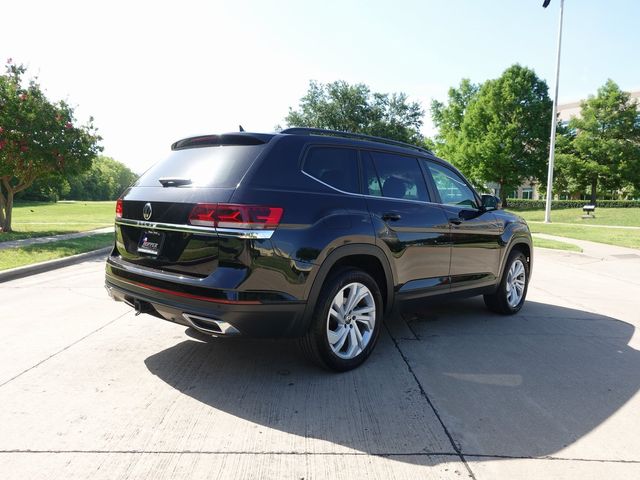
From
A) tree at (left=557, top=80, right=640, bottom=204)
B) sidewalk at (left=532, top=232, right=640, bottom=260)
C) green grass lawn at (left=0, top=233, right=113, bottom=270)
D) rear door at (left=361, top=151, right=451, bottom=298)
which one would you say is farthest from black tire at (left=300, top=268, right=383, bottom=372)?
tree at (left=557, top=80, right=640, bottom=204)

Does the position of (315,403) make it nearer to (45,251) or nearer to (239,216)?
(239,216)

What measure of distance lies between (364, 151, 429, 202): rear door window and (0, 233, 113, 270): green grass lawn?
7235mm

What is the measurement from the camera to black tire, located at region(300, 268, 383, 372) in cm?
352

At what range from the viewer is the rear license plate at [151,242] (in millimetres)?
3524

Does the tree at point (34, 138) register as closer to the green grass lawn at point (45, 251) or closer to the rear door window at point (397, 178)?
the green grass lawn at point (45, 251)

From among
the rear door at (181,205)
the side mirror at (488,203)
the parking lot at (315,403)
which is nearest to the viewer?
the parking lot at (315,403)

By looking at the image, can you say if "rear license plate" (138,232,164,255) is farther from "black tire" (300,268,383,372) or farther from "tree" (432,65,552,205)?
"tree" (432,65,552,205)

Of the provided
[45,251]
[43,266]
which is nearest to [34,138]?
[45,251]

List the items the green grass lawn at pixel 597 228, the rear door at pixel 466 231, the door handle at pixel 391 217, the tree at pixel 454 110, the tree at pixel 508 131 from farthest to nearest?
1. the tree at pixel 454 110
2. the tree at pixel 508 131
3. the green grass lawn at pixel 597 228
4. the rear door at pixel 466 231
5. the door handle at pixel 391 217

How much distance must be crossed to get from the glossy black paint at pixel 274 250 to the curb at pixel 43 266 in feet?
16.9

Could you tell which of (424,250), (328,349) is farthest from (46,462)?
(424,250)

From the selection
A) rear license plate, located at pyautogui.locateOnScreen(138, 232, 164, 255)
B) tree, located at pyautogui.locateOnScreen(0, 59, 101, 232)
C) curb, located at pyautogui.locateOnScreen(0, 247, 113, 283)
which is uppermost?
tree, located at pyautogui.locateOnScreen(0, 59, 101, 232)

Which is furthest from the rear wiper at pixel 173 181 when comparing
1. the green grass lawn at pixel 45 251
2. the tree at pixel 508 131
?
the tree at pixel 508 131

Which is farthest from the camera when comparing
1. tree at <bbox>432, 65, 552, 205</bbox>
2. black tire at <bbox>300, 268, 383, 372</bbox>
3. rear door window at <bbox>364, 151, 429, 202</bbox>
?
tree at <bbox>432, 65, 552, 205</bbox>
